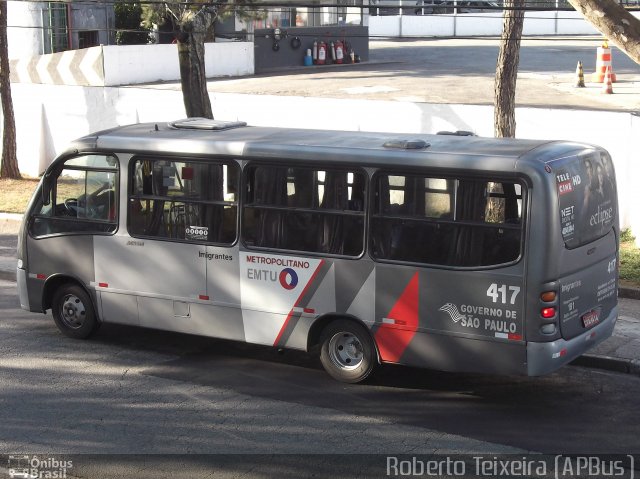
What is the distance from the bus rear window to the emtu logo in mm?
2901

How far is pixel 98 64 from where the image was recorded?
30844 millimetres

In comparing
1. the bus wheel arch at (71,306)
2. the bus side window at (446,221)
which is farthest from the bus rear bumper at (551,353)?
the bus wheel arch at (71,306)

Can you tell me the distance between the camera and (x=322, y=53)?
38.8 meters

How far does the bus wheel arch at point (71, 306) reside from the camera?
12.5 meters

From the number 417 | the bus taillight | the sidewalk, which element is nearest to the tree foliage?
the sidewalk

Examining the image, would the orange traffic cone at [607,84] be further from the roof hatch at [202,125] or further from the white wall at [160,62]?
the roof hatch at [202,125]

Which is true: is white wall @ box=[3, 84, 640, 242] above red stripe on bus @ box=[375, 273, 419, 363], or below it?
above

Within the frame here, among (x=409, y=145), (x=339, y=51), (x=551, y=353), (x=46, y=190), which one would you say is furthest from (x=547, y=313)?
(x=339, y=51)

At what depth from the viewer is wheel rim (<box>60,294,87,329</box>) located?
41.2 ft

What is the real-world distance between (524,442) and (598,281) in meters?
2.09

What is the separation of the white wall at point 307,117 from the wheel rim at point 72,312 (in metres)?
8.30

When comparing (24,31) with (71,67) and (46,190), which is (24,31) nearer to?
(71,67)

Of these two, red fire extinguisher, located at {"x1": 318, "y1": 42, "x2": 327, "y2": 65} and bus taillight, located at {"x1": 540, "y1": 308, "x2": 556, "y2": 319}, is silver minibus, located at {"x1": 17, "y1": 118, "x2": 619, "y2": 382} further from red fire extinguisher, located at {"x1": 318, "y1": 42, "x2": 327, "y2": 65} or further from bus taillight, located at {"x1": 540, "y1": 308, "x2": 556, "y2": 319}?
red fire extinguisher, located at {"x1": 318, "y1": 42, "x2": 327, "y2": 65}

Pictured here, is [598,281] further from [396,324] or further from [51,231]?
[51,231]
